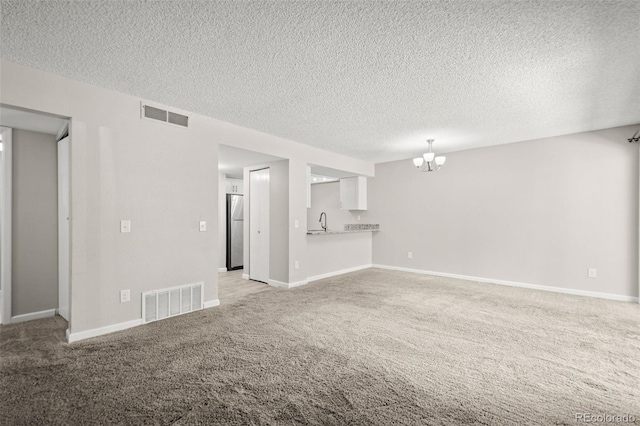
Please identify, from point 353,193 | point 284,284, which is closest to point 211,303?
point 284,284

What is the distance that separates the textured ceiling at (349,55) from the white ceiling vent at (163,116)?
15 centimetres

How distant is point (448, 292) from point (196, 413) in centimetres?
419

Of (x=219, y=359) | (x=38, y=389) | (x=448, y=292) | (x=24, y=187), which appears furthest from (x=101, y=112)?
(x=448, y=292)

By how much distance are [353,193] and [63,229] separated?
5.57m

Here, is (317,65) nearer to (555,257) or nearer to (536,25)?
(536,25)

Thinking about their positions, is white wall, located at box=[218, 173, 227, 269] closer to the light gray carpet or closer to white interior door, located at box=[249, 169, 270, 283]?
white interior door, located at box=[249, 169, 270, 283]

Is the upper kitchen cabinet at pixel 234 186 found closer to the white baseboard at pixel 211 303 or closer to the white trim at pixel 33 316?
the white baseboard at pixel 211 303

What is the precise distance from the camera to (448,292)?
4.87 m

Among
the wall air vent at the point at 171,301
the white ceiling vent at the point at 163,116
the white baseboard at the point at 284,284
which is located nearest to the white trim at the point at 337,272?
the white baseboard at the point at 284,284

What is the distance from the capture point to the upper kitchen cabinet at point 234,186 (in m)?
7.17

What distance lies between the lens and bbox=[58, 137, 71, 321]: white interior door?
343cm

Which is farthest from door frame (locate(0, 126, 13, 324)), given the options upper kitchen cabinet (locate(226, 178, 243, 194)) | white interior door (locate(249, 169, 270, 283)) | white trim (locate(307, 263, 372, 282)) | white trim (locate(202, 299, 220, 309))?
white trim (locate(307, 263, 372, 282))

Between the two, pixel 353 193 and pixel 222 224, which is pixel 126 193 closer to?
pixel 222 224

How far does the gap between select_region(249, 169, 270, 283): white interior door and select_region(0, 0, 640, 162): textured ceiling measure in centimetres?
185
